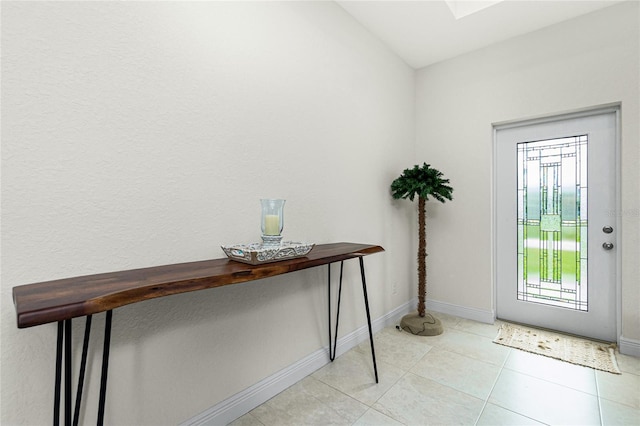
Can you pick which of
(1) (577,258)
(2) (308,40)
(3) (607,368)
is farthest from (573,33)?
(3) (607,368)

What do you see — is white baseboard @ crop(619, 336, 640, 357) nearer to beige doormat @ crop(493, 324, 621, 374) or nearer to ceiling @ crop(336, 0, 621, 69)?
beige doormat @ crop(493, 324, 621, 374)

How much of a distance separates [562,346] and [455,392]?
49.0 inches

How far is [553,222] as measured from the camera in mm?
2623

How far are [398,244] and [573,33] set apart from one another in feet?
7.47

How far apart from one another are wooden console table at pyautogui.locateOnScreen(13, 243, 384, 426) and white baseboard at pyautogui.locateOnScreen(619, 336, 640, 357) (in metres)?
2.62

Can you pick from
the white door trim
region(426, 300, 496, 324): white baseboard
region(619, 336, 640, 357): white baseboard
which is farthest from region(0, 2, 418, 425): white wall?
region(619, 336, 640, 357): white baseboard

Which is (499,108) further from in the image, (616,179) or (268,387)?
(268,387)

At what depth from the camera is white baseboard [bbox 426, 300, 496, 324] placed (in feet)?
9.33

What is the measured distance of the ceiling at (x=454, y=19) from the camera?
7.52ft

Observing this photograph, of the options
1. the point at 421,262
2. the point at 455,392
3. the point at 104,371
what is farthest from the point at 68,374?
the point at 421,262

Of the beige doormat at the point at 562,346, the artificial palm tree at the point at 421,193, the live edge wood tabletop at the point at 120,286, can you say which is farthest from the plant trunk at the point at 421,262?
the live edge wood tabletop at the point at 120,286

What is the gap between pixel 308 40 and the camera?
6.53 feet

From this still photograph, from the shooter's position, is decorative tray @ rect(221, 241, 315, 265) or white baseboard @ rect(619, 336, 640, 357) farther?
white baseboard @ rect(619, 336, 640, 357)

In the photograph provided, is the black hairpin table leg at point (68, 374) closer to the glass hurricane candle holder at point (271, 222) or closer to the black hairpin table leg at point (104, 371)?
the black hairpin table leg at point (104, 371)
